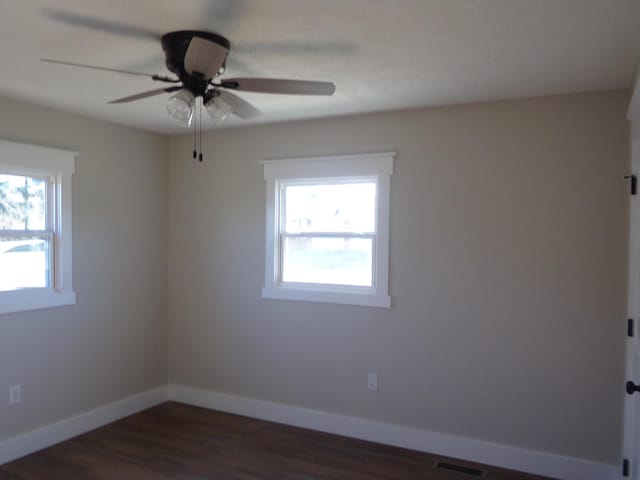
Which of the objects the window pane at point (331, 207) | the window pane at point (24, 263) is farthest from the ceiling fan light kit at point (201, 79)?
the window pane at point (24, 263)

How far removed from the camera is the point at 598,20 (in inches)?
82.7

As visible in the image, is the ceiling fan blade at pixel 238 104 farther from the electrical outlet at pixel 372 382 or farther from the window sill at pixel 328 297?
the electrical outlet at pixel 372 382

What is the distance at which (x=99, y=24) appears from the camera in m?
2.20

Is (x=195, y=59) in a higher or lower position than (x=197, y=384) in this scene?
higher

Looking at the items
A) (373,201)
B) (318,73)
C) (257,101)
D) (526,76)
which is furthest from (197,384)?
(526,76)

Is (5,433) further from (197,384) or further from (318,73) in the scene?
(318,73)

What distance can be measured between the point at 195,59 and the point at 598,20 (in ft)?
5.74

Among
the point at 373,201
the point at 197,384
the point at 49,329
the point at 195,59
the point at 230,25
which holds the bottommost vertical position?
the point at 197,384

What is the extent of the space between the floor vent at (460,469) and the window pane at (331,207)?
69.9 inches

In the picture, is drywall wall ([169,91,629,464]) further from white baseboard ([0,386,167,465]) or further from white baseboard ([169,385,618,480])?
white baseboard ([0,386,167,465])

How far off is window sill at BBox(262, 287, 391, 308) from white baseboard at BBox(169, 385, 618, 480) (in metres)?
0.93

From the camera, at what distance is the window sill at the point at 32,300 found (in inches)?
135

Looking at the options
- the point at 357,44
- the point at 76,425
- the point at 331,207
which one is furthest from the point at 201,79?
the point at 76,425

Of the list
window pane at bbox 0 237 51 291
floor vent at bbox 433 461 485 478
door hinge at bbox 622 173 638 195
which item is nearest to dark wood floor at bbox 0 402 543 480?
floor vent at bbox 433 461 485 478
